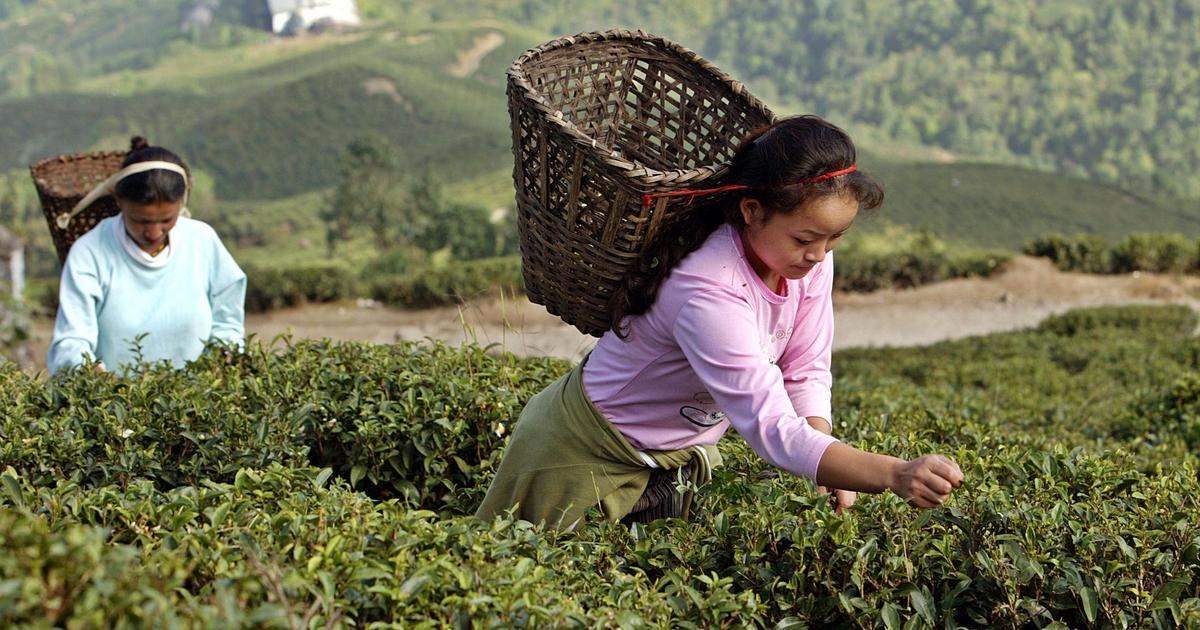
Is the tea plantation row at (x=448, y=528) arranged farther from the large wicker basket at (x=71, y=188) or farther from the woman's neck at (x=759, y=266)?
the large wicker basket at (x=71, y=188)

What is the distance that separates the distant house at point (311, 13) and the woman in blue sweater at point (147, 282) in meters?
68.6

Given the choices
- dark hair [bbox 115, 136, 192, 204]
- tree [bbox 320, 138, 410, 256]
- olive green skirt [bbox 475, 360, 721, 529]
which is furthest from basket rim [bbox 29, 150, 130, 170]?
tree [bbox 320, 138, 410, 256]

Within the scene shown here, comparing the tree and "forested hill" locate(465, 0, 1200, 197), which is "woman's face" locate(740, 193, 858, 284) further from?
"forested hill" locate(465, 0, 1200, 197)

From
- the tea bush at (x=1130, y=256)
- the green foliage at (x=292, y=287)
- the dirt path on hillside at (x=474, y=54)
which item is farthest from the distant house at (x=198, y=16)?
the tea bush at (x=1130, y=256)

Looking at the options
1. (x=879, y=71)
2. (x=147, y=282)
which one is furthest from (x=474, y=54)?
(x=147, y=282)

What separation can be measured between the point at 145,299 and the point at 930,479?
3094 mm

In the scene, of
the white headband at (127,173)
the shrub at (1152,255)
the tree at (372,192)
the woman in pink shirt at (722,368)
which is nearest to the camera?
the woman in pink shirt at (722,368)

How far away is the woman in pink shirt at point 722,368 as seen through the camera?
214 cm

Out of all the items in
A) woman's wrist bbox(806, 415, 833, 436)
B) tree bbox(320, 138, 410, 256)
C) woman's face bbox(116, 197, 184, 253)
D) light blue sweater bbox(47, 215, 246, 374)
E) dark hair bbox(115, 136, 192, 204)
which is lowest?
tree bbox(320, 138, 410, 256)

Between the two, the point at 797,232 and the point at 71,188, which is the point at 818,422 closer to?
the point at 797,232

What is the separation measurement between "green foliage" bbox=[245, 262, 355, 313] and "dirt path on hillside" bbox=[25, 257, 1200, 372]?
0.17 metres

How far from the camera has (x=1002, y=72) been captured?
198 feet

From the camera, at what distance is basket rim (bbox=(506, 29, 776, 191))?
2.17 meters

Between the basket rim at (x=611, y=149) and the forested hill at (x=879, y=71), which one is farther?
the forested hill at (x=879, y=71)
